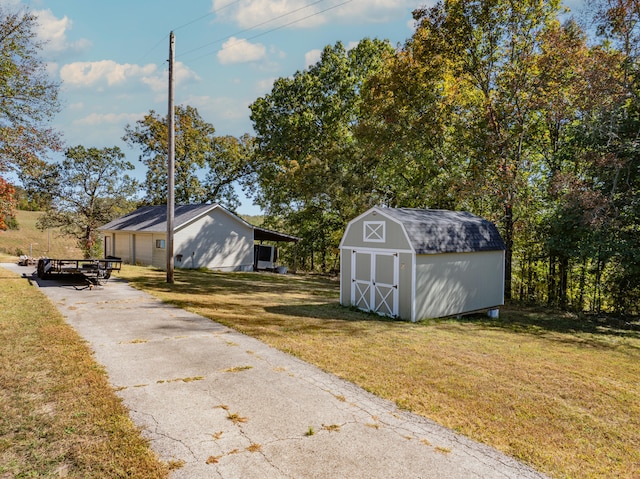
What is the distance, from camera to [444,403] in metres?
5.79

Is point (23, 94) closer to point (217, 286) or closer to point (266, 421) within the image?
point (217, 286)

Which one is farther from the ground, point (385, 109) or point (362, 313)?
point (385, 109)

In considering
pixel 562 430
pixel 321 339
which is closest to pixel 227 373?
pixel 321 339

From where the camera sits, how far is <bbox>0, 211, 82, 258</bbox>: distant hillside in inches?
1606

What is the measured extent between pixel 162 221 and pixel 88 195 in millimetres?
16949

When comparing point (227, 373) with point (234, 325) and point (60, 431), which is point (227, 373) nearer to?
point (60, 431)

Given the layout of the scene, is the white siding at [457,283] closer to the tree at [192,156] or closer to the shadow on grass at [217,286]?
the shadow on grass at [217,286]

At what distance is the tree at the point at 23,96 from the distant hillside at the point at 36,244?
2446cm

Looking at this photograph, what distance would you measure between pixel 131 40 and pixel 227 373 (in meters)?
15.6

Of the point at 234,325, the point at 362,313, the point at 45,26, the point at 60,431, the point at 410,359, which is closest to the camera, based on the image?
the point at 60,431

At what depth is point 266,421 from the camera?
16.3 ft

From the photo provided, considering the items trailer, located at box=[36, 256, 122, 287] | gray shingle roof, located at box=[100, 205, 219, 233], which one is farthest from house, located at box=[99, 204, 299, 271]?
trailer, located at box=[36, 256, 122, 287]

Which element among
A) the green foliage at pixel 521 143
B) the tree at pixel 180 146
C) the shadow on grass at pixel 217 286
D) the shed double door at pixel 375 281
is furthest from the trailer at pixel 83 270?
the tree at pixel 180 146

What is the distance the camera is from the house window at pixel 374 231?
1304 cm
